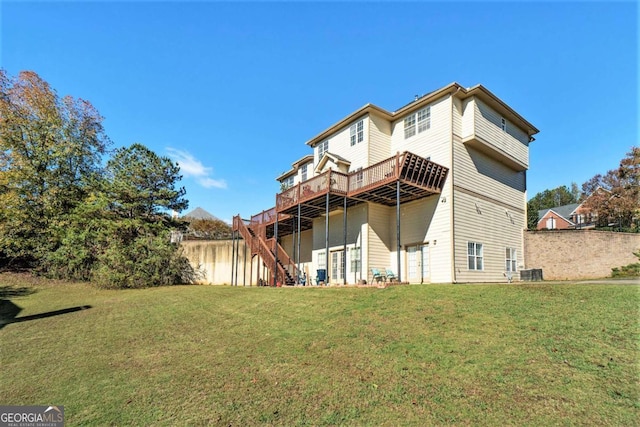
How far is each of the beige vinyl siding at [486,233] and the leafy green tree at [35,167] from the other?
2347 cm

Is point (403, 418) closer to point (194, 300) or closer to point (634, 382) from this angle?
point (634, 382)

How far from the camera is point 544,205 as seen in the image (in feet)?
221

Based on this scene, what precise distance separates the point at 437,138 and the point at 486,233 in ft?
16.9

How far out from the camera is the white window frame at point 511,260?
54.1ft

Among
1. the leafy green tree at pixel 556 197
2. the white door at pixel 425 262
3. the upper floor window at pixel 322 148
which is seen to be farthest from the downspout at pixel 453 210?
the leafy green tree at pixel 556 197

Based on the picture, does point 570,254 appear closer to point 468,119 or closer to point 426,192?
point 468,119

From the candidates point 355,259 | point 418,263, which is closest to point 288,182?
point 355,259

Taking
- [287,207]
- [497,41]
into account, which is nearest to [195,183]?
[287,207]

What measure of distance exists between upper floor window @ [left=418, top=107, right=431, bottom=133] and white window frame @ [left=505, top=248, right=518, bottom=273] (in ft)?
24.9

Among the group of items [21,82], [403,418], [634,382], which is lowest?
[403,418]

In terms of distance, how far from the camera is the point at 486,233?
1552 centimetres

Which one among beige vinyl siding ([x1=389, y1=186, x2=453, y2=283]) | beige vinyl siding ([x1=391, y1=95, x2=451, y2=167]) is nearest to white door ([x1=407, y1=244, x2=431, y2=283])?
beige vinyl siding ([x1=389, y1=186, x2=453, y2=283])

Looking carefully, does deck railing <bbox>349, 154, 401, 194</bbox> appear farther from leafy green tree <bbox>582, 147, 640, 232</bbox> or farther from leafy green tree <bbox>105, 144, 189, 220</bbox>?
leafy green tree <bbox>582, 147, 640, 232</bbox>

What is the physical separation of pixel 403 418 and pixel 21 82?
30.5 m
